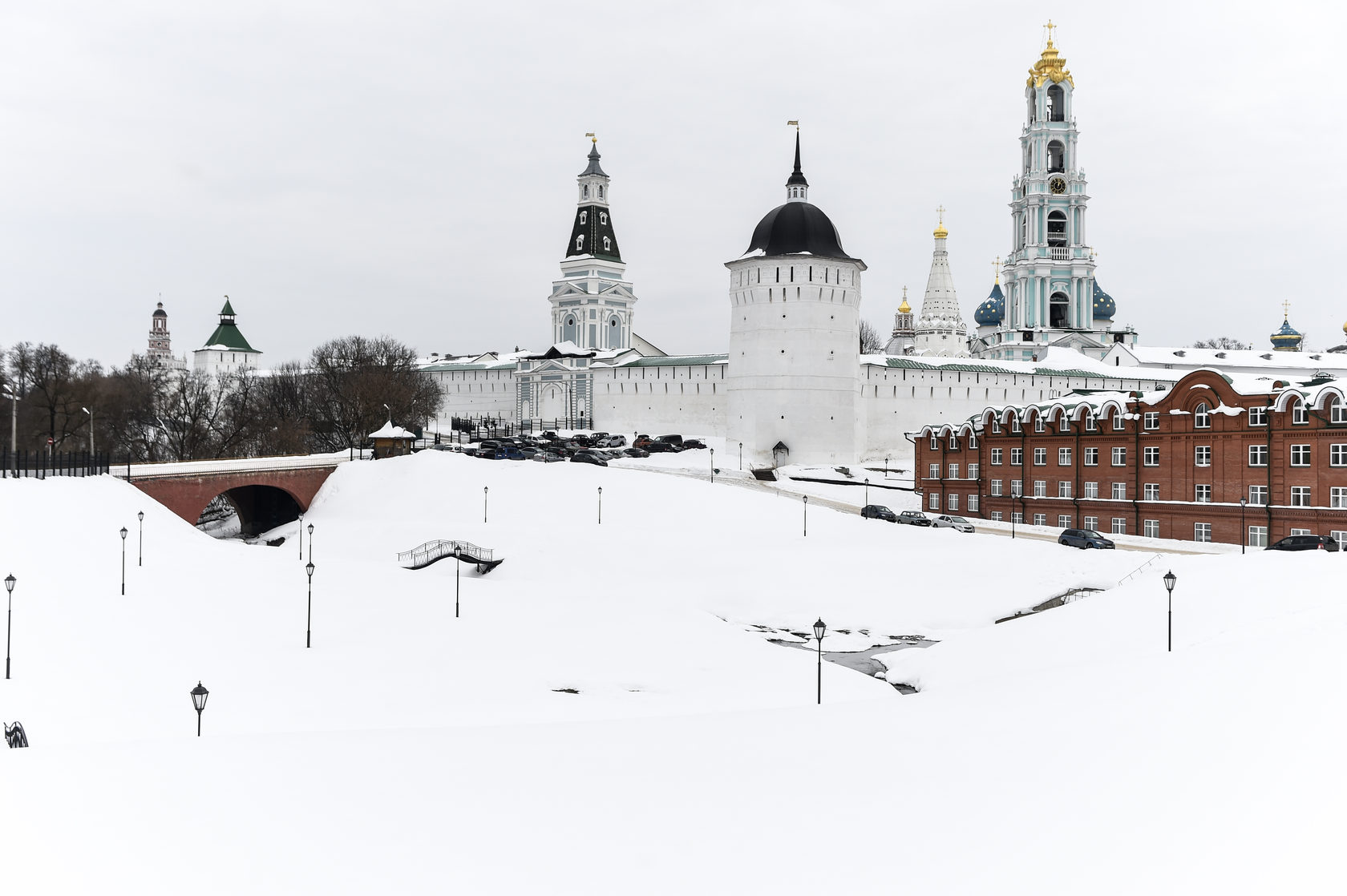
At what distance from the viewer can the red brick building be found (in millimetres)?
34812

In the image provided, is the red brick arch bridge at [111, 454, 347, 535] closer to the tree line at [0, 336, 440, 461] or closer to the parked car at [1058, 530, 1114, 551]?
the tree line at [0, 336, 440, 461]

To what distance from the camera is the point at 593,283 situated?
90000 mm

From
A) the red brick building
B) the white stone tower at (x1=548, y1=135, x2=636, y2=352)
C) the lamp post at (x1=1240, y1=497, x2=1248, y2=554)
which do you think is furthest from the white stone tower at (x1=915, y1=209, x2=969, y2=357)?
the lamp post at (x1=1240, y1=497, x2=1248, y2=554)

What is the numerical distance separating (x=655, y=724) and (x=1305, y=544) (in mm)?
25368

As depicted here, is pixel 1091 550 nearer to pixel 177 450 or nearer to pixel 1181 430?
pixel 1181 430

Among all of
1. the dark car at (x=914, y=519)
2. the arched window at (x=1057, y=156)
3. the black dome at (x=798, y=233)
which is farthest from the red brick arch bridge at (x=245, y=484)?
the arched window at (x=1057, y=156)

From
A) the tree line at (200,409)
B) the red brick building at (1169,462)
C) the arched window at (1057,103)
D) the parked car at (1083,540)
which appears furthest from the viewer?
the arched window at (1057,103)

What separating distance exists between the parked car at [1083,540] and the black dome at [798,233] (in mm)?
30270

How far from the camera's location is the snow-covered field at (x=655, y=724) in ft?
29.9

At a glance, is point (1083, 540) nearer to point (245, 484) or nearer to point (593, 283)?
point (245, 484)

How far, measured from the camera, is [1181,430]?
1545 inches

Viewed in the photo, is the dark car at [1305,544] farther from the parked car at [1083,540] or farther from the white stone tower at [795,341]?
the white stone tower at [795,341]

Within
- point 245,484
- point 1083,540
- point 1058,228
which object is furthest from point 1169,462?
point 1058,228

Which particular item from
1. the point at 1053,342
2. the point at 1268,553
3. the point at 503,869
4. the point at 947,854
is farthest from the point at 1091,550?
the point at 1053,342
